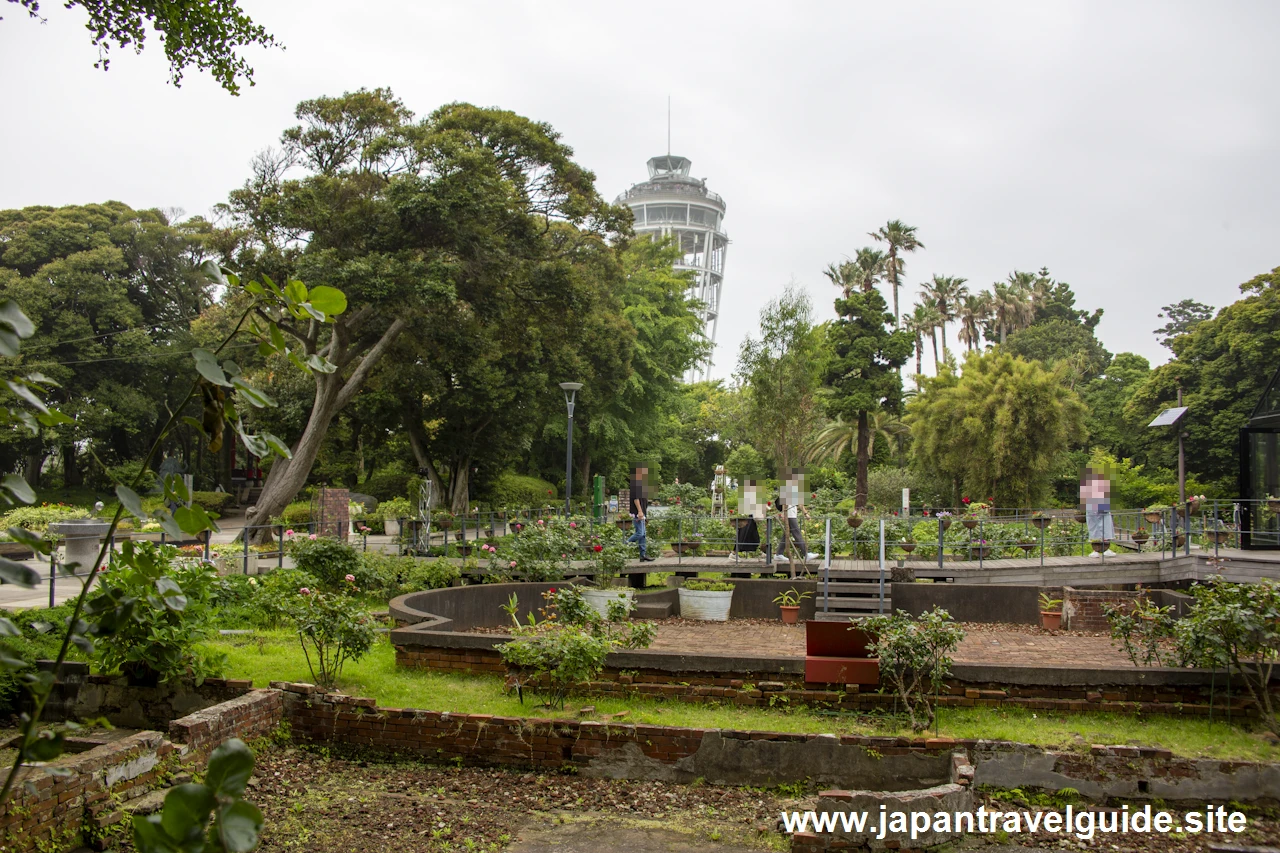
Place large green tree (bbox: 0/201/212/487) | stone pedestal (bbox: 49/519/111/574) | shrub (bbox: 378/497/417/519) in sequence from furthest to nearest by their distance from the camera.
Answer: large green tree (bbox: 0/201/212/487) < shrub (bbox: 378/497/417/519) < stone pedestal (bbox: 49/519/111/574)

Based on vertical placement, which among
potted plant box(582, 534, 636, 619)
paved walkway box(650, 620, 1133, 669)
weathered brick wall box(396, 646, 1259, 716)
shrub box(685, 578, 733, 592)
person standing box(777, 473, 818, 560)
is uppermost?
person standing box(777, 473, 818, 560)

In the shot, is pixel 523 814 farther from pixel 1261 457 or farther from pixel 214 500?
pixel 214 500

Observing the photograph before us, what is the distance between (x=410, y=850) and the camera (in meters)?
5.09

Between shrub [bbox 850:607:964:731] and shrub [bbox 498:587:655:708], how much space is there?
7.04 feet

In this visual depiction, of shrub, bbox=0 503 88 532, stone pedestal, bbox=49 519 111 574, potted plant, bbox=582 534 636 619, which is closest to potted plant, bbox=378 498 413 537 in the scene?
shrub, bbox=0 503 88 532

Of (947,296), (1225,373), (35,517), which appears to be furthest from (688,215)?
(35,517)

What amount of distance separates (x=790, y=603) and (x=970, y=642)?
265 cm

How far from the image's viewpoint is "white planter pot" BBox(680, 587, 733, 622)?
509 inches

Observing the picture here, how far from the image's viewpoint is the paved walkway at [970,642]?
1015 cm

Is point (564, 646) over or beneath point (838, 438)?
beneath

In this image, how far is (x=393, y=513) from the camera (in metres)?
26.3

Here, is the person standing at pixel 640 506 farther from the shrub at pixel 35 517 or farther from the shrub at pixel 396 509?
the shrub at pixel 396 509

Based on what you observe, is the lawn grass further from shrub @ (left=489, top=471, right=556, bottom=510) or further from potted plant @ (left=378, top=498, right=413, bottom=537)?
shrub @ (left=489, top=471, right=556, bottom=510)

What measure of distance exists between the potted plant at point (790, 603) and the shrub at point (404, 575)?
4.86m
